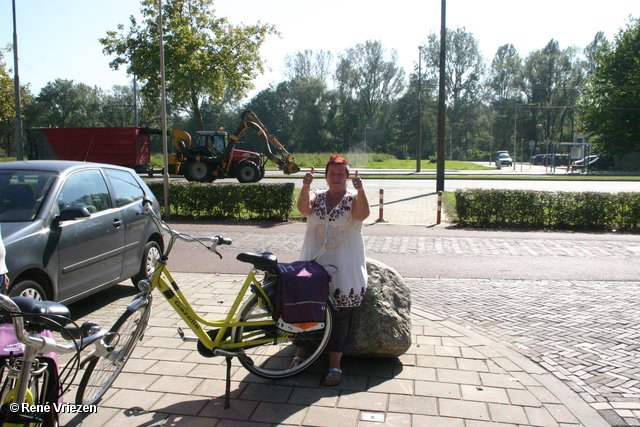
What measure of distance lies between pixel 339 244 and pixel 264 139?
796 inches

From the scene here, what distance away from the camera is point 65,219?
4797 millimetres

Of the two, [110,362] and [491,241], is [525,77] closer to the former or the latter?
[491,241]

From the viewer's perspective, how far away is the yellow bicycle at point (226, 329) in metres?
3.51

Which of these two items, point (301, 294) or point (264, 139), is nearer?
point (301, 294)

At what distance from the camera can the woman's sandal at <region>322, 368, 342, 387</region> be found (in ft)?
12.9

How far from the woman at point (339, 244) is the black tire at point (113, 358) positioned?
4.26ft

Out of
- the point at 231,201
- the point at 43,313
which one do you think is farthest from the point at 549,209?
the point at 43,313

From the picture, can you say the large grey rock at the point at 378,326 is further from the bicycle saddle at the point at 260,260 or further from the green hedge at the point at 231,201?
the green hedge at the point at 231,201

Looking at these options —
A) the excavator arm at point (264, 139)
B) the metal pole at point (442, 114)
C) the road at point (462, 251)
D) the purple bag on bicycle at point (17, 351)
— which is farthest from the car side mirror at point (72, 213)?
the excavator arm at point (264, 139)

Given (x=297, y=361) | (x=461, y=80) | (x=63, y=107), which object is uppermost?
(x=461, y=80)

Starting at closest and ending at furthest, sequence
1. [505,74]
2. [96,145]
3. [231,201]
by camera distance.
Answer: [231,201]
[96,145]
[505,74]

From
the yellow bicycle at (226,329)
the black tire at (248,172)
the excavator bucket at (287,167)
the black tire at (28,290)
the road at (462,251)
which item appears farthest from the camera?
the excavator bucket at (287,167)

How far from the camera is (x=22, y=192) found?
5.15 meters

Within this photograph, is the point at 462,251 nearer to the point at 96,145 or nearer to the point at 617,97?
the point at 96,145
